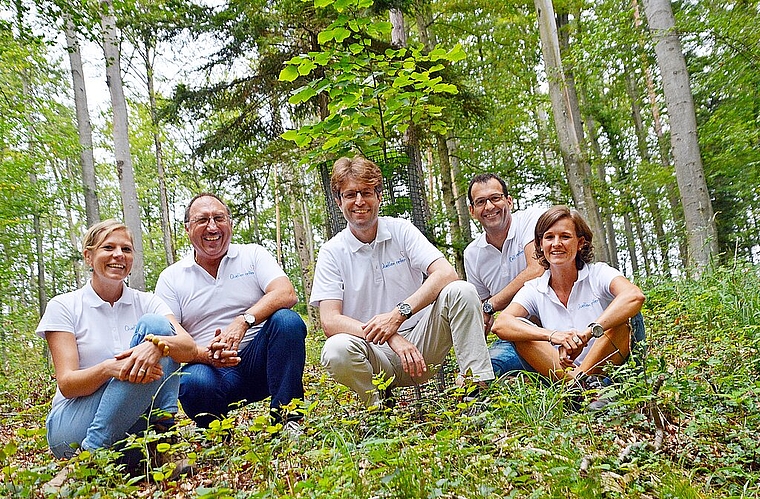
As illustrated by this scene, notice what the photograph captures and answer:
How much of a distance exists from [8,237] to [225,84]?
23.9ft

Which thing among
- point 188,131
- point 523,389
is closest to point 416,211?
point 523,389

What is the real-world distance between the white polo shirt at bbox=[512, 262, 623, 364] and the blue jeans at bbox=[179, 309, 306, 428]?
142cm

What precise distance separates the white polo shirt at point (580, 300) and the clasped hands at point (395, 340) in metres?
0.78

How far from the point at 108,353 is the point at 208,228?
37.2 inches

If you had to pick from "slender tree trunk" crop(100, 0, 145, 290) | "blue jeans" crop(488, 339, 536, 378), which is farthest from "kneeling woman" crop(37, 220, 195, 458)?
"slender tree trunk" crop(100, 0, 145, 290)

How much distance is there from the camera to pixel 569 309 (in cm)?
322

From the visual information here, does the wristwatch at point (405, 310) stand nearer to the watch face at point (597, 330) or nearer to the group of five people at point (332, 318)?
the group of five people at point (332, 318)

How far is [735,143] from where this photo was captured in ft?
30.8

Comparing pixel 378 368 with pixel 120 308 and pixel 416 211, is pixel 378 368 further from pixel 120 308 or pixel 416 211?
pixel 416 211

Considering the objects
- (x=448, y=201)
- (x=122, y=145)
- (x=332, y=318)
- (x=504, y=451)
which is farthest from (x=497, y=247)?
(x=122, y=145)

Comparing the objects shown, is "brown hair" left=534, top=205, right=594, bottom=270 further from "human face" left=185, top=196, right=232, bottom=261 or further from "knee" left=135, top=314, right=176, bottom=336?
"knee" left=135, top=314, right=176, bottom=336

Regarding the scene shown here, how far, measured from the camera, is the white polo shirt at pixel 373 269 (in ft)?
11.3

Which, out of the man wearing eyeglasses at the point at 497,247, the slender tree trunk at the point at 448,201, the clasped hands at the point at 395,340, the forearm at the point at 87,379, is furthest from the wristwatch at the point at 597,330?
the slender tree trunk at the point at 448,201

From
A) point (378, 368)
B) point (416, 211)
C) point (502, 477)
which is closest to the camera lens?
point (502, 477)
